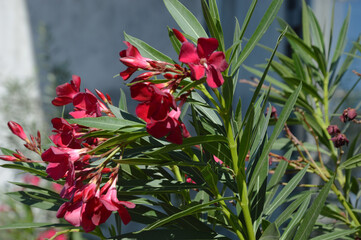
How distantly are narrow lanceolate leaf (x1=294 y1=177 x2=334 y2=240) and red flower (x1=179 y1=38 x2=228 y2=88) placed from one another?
0.63 feet

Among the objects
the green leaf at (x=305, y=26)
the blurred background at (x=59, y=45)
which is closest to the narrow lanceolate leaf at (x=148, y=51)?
the green leaf at (x=305, y=26)

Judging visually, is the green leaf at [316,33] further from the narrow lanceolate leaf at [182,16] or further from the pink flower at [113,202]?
the pink flower at [113,202]

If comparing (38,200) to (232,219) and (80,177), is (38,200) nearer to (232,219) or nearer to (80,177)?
(80,177)

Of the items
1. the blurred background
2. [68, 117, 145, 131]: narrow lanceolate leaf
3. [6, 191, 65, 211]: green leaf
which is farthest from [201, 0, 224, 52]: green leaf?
the blurred background

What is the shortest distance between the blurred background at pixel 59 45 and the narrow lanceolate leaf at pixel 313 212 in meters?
1.71

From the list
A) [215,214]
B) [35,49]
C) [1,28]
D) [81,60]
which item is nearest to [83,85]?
[81,60]

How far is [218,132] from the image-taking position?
616 mm

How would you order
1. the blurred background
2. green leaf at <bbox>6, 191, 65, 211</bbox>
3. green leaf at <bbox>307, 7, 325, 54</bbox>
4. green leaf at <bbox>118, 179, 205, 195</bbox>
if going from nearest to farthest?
green leaf at <bbox>118, 179, 205, 195</bbox>
green leaf at <bbox>6, 191, 65, 211</bbox>
green leaf at <bbox>307, 7, 325, 54</bbox>
the blurred background

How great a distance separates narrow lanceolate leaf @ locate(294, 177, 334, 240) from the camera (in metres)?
0.52

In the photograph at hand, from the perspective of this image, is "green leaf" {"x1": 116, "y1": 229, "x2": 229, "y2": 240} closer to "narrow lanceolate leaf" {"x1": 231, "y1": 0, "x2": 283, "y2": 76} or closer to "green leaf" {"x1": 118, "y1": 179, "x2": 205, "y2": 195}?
"green leaf" {"x1": 118, "y1": 179, "x2": 205, "y2": 195}

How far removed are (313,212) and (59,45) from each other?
3.15 m

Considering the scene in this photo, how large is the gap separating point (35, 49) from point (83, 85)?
98 centimetres

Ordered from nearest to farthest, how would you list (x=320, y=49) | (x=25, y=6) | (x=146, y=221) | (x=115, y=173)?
(x=115, y=173) < (x=146, y=221) < (x=320, y=49) < (x=25, y=6)

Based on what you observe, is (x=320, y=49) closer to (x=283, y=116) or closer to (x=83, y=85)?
(x=283, y=116)
